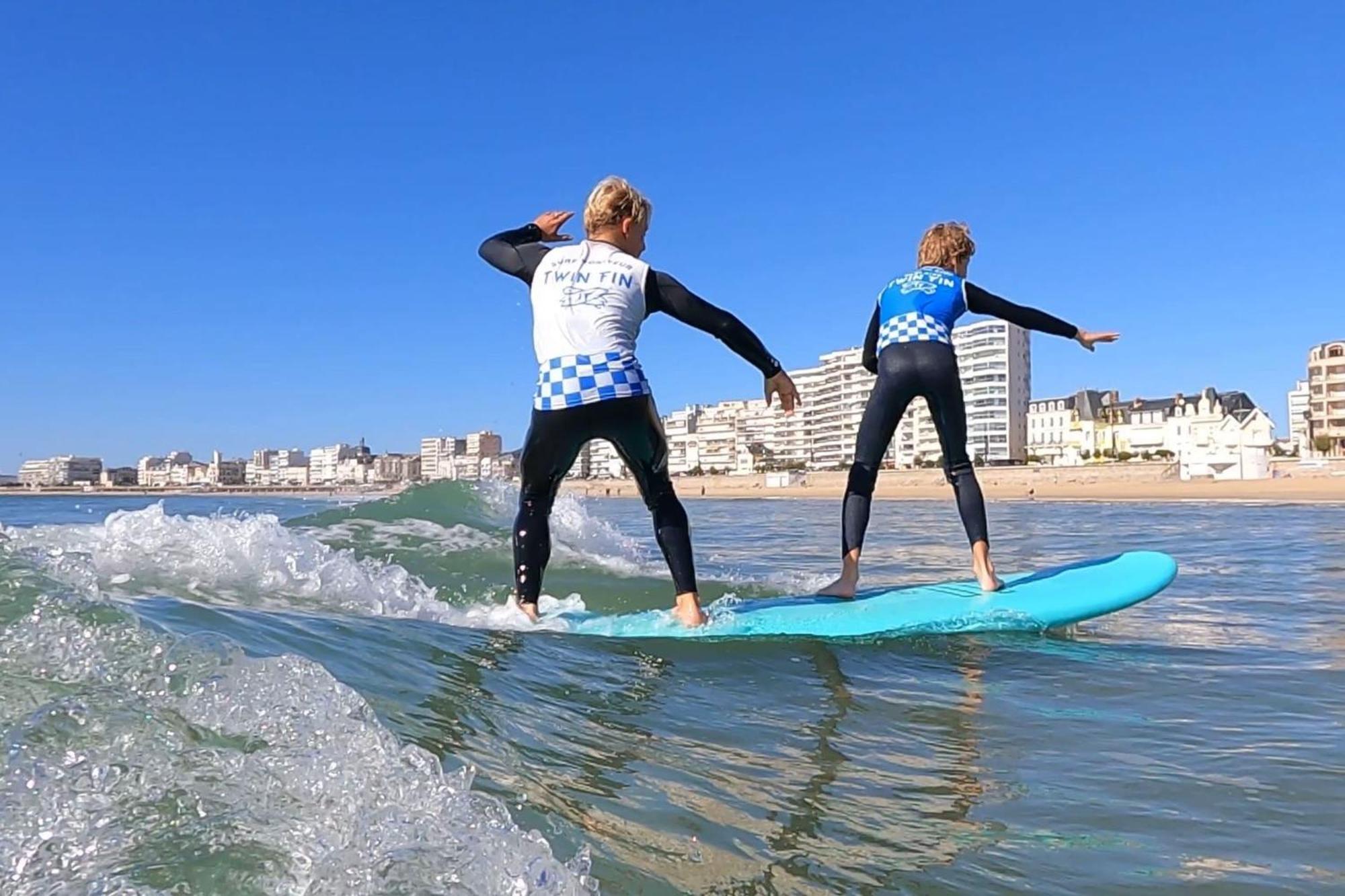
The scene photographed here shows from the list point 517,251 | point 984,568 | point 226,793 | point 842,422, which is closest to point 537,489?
point 517,251

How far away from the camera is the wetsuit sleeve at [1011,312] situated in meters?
4.44

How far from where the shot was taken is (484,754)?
197 centimetres

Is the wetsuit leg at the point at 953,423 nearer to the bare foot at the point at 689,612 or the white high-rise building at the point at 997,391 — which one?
the bare foot at the point at 689,612

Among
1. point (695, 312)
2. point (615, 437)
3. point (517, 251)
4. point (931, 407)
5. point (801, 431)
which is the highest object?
point (801, 431)

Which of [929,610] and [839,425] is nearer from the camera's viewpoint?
[929,610]

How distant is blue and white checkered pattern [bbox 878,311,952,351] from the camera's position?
440 centimetres

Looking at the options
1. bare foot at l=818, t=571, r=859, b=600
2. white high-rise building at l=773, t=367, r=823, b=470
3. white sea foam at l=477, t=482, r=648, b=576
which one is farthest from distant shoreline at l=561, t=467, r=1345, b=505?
white high-rise building at l=773, t=367, r=823, b=470

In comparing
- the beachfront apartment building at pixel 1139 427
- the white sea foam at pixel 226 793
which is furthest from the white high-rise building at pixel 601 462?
the white sea foam at pixel 226 793

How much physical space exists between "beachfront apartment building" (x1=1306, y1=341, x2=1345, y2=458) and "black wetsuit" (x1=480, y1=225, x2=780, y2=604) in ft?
255

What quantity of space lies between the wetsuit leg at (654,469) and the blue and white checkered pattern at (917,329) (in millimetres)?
1309

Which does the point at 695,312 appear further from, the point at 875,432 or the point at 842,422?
the point at 842,422

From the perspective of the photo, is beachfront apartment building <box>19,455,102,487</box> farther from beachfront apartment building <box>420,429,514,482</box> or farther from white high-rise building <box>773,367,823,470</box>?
→ white high-rise building <box>773,367,823,470</box>

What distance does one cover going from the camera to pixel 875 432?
4.58 metres

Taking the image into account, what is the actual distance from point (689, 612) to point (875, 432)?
1436mm
